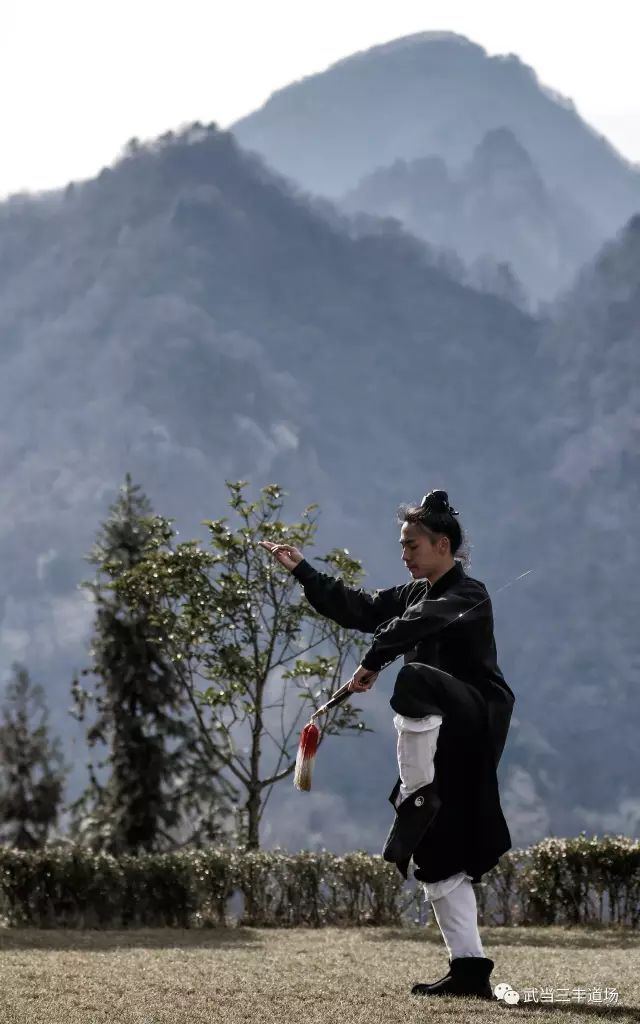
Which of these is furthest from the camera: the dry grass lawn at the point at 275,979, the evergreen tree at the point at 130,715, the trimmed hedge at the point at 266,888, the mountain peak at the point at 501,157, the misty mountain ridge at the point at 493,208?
the mountain peak at the point at 501,157

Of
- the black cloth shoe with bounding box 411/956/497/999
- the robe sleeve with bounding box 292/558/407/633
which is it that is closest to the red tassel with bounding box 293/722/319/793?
the robe sleeve with bounding box 292/558/407/633

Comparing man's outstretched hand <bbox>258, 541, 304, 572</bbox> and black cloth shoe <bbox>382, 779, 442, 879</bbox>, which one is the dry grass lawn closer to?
black cloth shoe <bbox>382, 779, 442, 879</bbox>

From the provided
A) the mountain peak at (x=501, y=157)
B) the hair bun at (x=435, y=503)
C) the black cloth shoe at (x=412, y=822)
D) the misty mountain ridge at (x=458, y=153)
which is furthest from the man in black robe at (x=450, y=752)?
the mountain peak at (x=501, y=157)

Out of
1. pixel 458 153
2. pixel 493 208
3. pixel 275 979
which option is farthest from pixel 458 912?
pixel 458 153

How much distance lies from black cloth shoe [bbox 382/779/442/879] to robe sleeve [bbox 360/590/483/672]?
0.46m

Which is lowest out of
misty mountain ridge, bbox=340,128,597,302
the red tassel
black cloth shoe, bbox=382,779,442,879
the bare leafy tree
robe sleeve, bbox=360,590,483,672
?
black cloth shoe, bbox=382,779,442,879

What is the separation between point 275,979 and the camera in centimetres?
475

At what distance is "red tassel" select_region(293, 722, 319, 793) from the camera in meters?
4.29

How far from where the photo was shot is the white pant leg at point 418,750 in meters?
4.09

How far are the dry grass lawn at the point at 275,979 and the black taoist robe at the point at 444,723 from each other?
479mm

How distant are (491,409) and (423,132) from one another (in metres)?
25.5

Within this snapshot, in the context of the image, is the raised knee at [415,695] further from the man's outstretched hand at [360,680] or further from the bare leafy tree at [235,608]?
the bare leafy tree at [235,608]

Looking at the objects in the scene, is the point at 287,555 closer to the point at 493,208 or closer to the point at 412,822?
the point at 412,822

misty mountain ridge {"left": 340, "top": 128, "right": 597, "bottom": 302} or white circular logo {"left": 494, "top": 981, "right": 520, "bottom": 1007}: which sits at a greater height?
misty mountain ridge {"left": 340, "top": 128, "right": 597, "bottom": 302}
